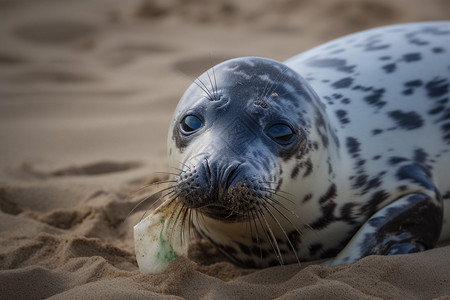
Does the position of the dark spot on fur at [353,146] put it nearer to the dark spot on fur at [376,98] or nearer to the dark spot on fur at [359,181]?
the dark spot on fur at [359,181]

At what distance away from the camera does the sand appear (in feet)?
7.01

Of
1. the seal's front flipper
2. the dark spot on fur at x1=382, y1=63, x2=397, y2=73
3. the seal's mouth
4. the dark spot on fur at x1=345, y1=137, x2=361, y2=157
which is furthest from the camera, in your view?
the dark spot on fur at x1=382, y1=63, x2=397, y2=73

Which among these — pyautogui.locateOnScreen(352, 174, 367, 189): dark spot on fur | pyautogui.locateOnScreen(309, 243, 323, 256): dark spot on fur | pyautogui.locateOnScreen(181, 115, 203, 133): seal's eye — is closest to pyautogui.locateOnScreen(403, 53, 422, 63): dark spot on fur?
pyautogui.locateOnScreen(352, 174, 367, 189): dark spot on fur

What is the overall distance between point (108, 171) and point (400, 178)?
2.17 m

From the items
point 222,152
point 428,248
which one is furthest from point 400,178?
point 222,152

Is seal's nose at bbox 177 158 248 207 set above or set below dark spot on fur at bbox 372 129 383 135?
below

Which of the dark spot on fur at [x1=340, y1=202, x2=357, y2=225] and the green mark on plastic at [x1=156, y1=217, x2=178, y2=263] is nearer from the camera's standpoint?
the green mark on plastic at [x1=156, y1=217, x2=178, y2=263]

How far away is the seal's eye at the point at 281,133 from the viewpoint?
234 centimetres

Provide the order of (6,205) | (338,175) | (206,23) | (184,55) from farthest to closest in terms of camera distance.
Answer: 1. (206,23)
2. (184,55)
3. (6,205)
4. (338,175)

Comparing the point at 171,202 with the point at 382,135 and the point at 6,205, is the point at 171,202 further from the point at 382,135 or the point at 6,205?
the point at 6,205

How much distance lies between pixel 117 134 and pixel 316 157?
2.68 m

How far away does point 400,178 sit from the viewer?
2.57 m

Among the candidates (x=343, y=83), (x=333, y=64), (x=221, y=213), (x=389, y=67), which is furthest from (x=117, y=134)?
(x=221, y=213)

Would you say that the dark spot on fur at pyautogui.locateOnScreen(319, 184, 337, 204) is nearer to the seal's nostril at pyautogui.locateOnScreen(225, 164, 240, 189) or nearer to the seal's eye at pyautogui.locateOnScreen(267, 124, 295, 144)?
the seal's eye at pyautogui.locateOnScreen(267, 124, 295, 144)
